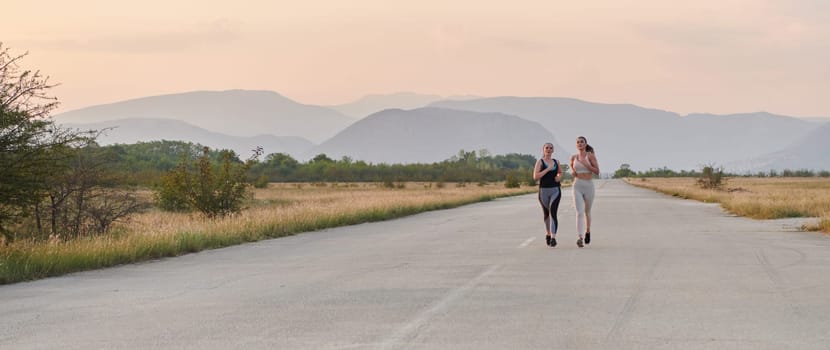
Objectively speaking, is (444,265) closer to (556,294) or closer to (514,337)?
(556,294)

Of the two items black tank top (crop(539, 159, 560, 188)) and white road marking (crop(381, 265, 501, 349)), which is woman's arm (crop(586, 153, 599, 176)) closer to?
black tank top (crop(539, 159, 560, 188))

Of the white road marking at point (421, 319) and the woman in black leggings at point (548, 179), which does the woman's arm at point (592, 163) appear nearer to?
the woman in black leggings at point (548, 179)

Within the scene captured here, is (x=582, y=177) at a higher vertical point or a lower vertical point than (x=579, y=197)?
higher

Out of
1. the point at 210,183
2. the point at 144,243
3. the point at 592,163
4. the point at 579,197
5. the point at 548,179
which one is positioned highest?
the point at 592,163

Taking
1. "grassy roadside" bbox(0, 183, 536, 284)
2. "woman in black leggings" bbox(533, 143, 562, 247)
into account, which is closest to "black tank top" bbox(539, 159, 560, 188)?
"woman in black leggings" bbox(533, 143, 562, 247)

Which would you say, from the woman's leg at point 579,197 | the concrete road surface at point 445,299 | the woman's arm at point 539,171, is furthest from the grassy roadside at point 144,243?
the woman's leg at point 579,197

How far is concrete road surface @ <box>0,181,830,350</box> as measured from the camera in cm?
694

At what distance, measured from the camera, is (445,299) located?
9.05m

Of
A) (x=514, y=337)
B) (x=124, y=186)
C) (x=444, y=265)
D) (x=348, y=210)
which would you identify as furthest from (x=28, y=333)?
(x=348, y=210)

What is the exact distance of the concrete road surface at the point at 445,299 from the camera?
6941mm

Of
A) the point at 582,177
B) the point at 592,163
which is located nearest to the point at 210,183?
the point at 582,177

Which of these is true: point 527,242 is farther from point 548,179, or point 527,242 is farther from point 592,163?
point 592,163

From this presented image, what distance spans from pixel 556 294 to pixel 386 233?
11.5 meters

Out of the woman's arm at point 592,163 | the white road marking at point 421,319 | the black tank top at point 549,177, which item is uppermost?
the woman's arm at point 592,163
